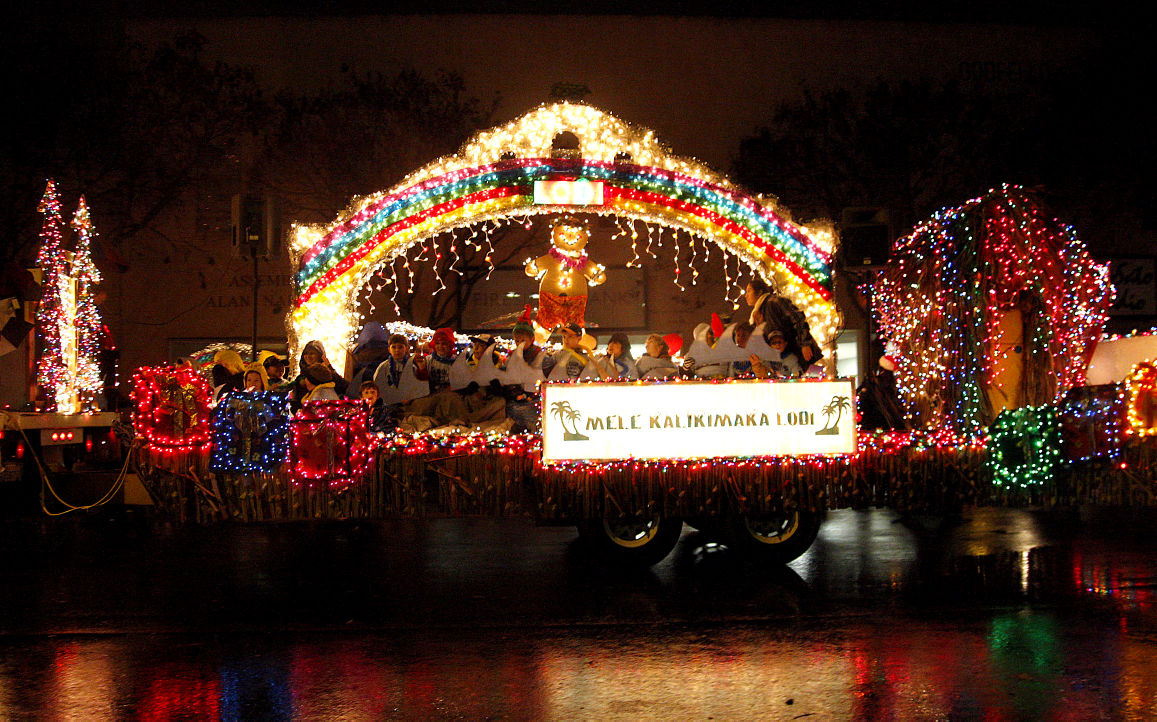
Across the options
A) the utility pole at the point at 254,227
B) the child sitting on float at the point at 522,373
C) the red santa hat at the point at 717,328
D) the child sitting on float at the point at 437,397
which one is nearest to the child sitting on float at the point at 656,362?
the red santa hat at the point at 717,328

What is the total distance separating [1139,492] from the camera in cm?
754

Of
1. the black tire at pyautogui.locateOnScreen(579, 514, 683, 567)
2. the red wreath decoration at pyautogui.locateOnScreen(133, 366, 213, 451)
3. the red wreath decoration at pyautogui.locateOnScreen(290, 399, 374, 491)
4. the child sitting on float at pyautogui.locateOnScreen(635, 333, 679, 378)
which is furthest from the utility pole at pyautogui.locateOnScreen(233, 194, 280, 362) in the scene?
the black tire at pyautogui.locateOnScreen(579, 514, 683, 567)

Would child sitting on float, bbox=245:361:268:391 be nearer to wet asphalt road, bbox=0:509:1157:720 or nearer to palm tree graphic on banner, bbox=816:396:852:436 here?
wet asphalt road, bbox=0:509:1157:720

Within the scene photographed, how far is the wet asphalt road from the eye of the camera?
188 inches

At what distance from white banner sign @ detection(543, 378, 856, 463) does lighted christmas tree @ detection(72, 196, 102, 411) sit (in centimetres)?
583

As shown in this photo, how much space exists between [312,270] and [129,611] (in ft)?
11.4

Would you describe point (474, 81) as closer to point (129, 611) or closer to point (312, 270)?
point (312, 270)

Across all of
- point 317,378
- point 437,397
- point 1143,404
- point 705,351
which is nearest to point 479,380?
point 437,397

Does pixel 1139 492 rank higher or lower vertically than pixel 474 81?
lower

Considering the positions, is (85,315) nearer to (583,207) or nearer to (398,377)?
(398,377)

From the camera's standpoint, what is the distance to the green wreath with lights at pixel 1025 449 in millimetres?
7445

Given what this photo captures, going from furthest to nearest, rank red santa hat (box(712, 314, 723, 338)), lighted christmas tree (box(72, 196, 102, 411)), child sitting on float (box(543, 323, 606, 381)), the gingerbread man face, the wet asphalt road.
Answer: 1. lighted christmas tree (box(72, 196, 102, 411))
2. the gingerbread man face
3. red santa hat (box(712, 314, 723, 338))
4. child sitting on float (box(543, 323, 606, 381))
5. the wet asphalt road

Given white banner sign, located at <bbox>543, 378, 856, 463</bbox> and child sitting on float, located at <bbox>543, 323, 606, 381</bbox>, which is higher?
child sitting on float, located at <bbox>543, 323, 606, 381</bbox>

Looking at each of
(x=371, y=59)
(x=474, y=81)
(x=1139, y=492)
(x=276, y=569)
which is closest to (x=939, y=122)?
(x=474, y=81)
